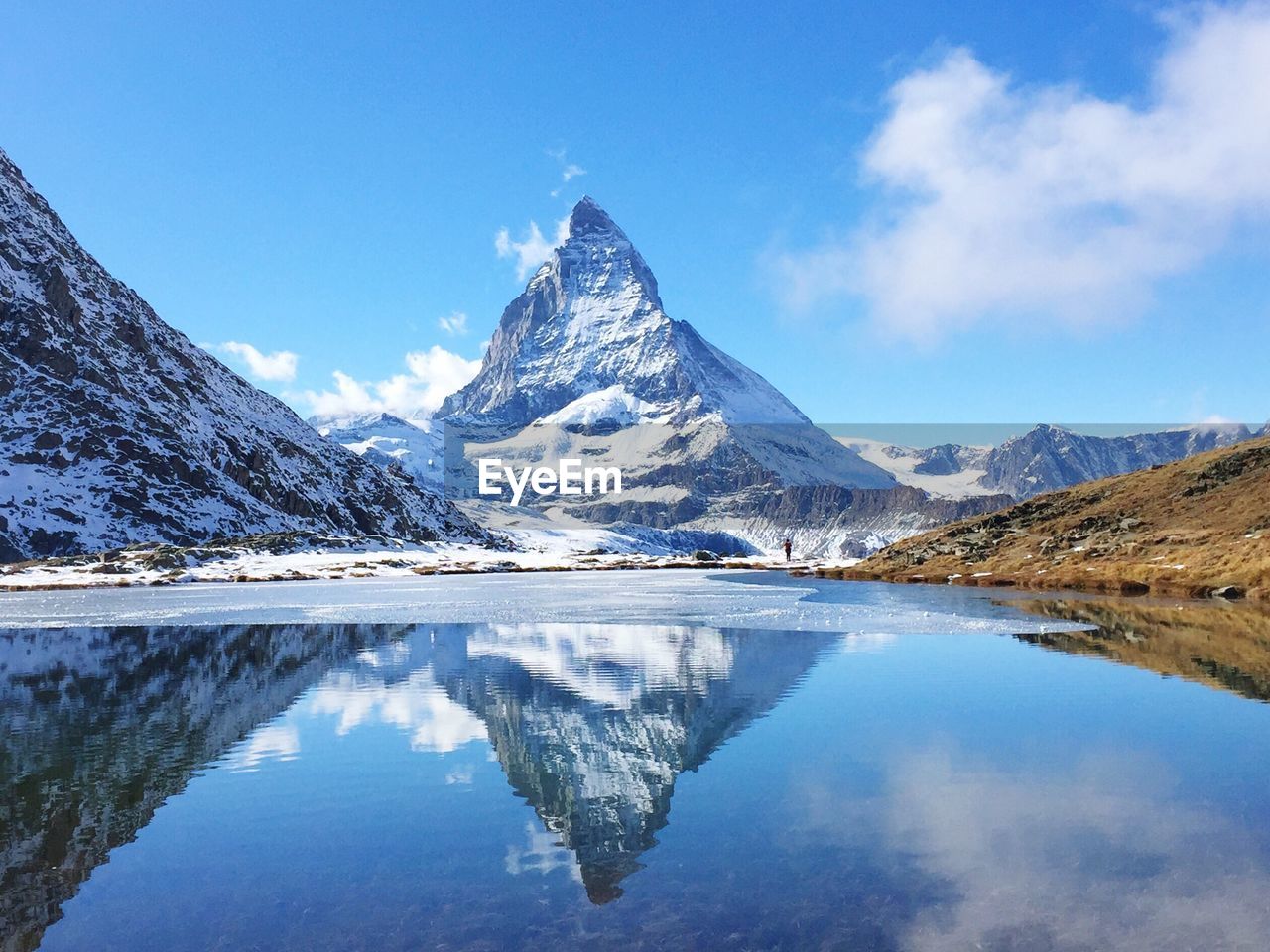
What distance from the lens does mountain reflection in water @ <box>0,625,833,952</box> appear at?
13766 millimetres

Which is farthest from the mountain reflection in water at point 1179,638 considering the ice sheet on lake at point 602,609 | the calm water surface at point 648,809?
the ice sheet on lake at point 602,609

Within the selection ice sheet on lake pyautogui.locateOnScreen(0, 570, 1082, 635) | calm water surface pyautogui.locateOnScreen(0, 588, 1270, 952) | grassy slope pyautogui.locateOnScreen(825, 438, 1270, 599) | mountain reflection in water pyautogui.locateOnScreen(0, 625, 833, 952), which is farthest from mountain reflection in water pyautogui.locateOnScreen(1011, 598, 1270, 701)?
mountain reflection in water pyautogui.locateOnScreen(0, 625, 833, 952)

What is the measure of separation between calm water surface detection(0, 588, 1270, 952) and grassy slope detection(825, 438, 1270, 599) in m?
33.0

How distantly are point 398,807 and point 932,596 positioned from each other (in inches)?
2114

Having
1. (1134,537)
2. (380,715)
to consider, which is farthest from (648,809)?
(1134,537)

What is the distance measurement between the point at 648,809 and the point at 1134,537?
6735cm

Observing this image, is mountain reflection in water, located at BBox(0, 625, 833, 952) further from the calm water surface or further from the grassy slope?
the grassy slope

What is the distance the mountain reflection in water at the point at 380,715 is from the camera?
13766mm

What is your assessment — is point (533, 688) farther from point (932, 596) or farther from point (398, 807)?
point (932, 596)

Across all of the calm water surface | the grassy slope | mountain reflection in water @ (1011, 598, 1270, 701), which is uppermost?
the grassy slope

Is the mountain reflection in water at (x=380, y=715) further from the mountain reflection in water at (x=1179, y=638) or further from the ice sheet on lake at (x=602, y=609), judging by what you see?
the mountain reflection in water at (x=1179, y=638)

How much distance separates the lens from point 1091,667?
28391 millimetres

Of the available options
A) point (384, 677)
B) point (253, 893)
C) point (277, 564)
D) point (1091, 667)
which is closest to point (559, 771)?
point (253, 893)

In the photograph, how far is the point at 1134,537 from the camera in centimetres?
7144
